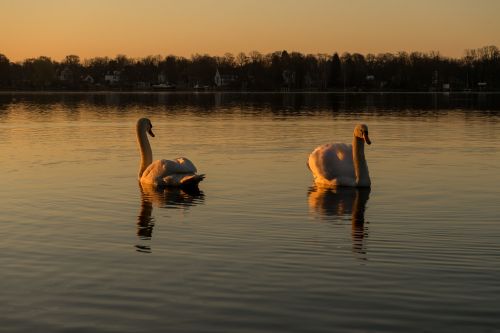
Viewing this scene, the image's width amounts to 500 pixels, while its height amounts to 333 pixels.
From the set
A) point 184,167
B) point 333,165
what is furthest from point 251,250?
point 333,165

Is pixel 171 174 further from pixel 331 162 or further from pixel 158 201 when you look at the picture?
pixel 331 162

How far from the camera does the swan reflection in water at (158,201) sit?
14.8 metres

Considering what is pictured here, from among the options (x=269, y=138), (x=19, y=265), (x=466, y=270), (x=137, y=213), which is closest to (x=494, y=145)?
(x=269, y=138)

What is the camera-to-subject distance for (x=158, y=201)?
18281 mm

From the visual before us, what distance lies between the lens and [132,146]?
32406 mm

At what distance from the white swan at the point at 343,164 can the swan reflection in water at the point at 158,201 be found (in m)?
2.94

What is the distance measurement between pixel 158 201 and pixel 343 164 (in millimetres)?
4830

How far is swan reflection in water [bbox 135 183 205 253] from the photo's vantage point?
1482 centimetres

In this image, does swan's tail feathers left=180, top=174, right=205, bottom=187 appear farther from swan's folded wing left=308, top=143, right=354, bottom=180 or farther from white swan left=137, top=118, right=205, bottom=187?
swan's folded wing left=308, top=143, right=354, bottom=180

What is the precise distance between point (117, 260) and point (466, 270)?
15.7 feet

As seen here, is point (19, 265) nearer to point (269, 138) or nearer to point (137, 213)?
point (137, 213)

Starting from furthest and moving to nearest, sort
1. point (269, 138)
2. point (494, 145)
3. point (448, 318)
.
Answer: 1. point (269, 138)
2. point (494, 145)
3. point (448, 318)

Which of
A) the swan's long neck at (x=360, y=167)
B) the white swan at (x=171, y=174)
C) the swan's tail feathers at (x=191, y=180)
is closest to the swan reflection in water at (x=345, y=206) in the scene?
the swan's long neck at (x=360, y=167)

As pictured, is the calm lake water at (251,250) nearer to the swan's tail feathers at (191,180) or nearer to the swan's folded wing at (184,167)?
the swan's tail feathers at (191,180)
